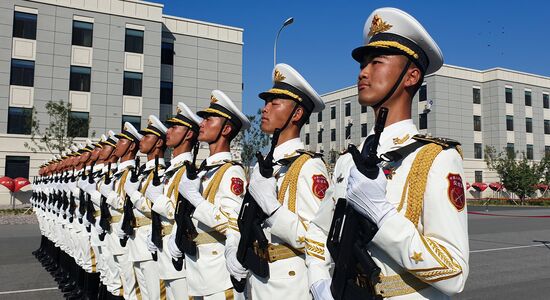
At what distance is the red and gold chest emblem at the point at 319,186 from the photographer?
9.98ft

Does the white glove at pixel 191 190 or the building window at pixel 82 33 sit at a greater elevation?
the building window at pixel 82 33

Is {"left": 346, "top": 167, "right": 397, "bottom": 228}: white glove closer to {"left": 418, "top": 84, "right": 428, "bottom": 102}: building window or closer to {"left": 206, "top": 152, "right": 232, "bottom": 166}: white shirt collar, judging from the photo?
{"left": 206, "top": 152, "right": 232, "bottom": 166}: white shirt collar

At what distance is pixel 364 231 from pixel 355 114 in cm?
4955

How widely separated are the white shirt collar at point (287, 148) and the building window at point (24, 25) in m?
29.2

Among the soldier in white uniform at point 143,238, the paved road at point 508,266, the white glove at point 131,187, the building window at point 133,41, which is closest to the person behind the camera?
the soldier in white uniform at point 143,238

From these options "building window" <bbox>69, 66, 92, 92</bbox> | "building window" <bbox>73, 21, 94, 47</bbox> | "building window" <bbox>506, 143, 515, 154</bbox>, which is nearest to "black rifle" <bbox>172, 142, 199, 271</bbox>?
"building window" <bbox>69, 66, 92, 92</bbox>

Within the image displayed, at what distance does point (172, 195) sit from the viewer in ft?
15.2

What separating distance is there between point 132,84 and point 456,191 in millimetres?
30425

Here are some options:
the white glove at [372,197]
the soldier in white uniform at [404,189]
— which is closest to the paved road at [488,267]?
the soldier in white uniform at [404,189]

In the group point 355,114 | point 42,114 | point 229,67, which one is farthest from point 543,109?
point 42,114

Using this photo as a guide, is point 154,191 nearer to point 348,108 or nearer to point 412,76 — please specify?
point 412,76

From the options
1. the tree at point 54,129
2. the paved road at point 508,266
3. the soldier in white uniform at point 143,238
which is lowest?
the paved road at point 508,266

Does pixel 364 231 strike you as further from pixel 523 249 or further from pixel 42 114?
pixel 42 114

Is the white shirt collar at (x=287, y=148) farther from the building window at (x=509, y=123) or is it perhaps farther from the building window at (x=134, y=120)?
the building window at (x=509, y=123)
